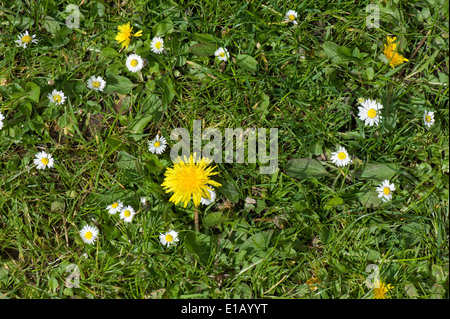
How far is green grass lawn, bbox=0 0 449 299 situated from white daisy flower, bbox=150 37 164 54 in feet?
0.11

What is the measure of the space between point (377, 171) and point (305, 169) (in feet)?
1.37

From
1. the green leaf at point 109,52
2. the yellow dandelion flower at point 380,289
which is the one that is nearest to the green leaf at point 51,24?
the green leaf at point 109,52

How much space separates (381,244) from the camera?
7.02 feet

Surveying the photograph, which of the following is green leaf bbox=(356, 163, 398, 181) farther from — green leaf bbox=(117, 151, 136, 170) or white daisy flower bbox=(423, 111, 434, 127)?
green leaf bbox=(117, 151, 136, 170)

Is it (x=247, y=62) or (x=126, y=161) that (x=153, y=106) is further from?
(x=247, y=62)

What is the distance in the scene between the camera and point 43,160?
2238 millimetres

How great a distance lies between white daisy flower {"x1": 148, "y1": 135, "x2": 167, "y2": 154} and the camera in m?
2.18

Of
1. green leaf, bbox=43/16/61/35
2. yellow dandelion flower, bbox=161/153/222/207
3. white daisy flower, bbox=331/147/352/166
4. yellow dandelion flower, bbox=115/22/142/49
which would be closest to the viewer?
yellow dandelion flower, bbox=161/153/222/207

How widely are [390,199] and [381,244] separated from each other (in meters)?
0.27

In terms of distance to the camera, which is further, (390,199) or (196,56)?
(196,56)

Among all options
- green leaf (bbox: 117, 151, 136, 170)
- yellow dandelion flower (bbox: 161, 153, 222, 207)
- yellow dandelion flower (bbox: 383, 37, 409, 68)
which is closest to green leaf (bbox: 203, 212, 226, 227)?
yellow dandelion flower (bbox: 161, 153, 222, 207)
